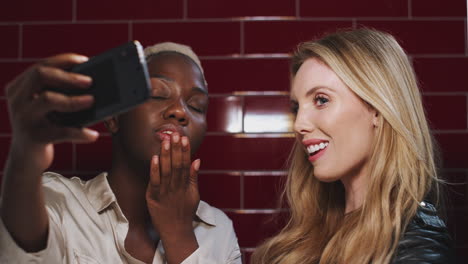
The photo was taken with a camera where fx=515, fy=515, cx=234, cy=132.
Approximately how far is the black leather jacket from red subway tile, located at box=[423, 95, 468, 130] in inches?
30.3

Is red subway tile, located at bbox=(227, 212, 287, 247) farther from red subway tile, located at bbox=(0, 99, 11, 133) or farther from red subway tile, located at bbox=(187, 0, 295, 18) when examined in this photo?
red subway tile, located at bbox=(0, 99, 11, 133)

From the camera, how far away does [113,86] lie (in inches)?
31.3

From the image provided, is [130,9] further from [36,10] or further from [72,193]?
[72,193]

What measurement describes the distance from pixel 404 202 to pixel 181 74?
0.67 meters

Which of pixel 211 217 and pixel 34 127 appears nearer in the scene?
pixel 34 127

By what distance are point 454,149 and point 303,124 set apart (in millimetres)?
881

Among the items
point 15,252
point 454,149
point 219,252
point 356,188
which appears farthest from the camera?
point 454,149

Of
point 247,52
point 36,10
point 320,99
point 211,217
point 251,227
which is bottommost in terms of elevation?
point 251,227

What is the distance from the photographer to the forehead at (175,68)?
4.64 feet

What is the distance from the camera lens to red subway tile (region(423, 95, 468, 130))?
1.92 metres

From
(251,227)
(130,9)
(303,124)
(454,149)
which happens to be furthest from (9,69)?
(454,149)

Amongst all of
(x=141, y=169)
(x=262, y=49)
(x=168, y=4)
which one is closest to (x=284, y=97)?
(x=262, y=49)

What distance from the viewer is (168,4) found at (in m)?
1.95

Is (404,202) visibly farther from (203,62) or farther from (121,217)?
(203,62)
